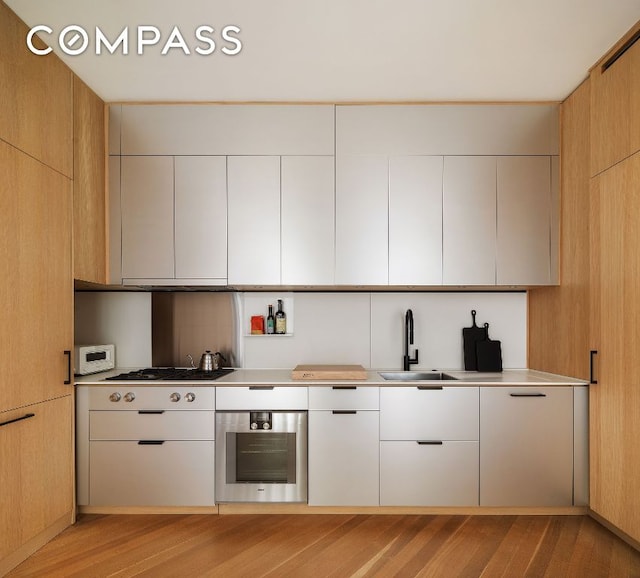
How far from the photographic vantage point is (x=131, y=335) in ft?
12.0

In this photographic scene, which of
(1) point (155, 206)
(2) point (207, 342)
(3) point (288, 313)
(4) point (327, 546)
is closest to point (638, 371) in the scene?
(4) point (327, 546)

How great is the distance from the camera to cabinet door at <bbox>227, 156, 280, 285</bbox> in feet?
10.4

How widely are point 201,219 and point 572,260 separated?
244cm

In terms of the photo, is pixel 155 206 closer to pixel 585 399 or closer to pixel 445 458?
pixel 445 458

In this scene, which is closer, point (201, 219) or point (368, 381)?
point (368, 381)

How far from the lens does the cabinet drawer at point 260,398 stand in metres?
2.95

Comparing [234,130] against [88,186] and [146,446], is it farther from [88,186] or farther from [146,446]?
[146,446]

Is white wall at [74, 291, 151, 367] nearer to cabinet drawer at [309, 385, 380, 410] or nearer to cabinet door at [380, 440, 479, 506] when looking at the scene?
cabinet drawer at [309, 385, 380, 410]

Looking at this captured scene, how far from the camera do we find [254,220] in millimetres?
3174

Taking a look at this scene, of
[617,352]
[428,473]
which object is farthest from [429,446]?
[617,352]

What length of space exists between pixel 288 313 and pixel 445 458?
1.51m

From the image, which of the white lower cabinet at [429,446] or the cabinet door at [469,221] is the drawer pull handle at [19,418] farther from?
the cabinet door at [469,221]

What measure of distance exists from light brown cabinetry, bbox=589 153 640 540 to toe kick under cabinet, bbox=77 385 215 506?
90.9 inches

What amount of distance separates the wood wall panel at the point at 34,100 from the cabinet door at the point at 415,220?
2.01m
